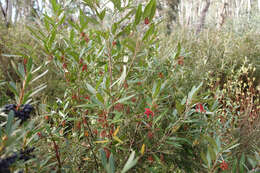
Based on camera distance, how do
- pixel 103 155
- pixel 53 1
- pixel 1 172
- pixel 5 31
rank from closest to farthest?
pixel 1 172 < pixel 103 155 < pixel 53 1 < pixel 5 31

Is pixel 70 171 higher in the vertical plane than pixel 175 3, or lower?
lower

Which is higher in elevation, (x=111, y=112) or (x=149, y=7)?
(x=149, y=7)

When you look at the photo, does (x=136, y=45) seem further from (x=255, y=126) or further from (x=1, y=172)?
(x=255, y=126)

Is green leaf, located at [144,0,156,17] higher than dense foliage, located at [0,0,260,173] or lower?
higher

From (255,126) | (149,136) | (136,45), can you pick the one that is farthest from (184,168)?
(255,126)

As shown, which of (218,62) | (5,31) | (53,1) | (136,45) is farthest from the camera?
(5,31)

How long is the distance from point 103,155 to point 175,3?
7747 millimetres

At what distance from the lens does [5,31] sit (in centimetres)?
292

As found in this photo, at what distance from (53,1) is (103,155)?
675 millimetres

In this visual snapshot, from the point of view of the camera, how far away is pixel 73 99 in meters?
0.86

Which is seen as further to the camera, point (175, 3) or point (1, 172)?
point (175, 3)

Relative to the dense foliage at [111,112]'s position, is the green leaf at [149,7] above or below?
above

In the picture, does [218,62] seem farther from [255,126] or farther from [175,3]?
[175,3]

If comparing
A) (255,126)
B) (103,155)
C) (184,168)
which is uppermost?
(103,155)
